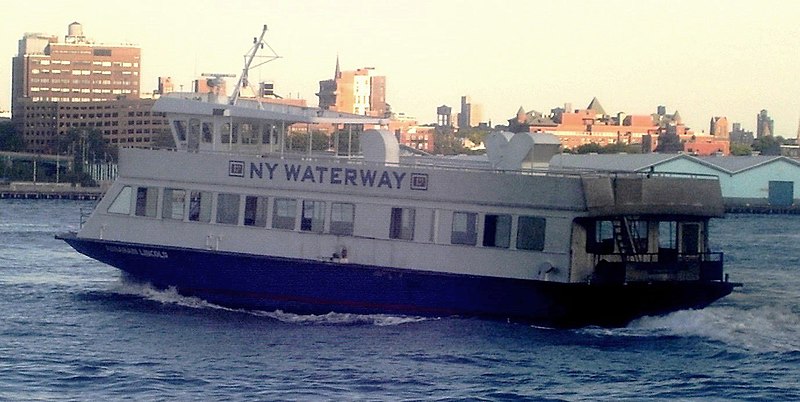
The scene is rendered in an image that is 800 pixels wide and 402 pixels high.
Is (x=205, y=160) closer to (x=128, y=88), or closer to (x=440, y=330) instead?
(x=440, y=330)

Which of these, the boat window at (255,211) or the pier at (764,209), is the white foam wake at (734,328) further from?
the pier at (764,209)

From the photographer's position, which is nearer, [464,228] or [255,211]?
[464,228]

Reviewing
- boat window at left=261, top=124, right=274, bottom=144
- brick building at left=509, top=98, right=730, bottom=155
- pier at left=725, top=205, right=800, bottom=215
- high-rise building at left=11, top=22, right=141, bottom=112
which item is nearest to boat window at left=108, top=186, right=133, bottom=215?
boat window at left=261, top=124, right=274, bottom=144

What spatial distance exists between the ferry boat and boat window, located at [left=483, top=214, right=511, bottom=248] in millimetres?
24

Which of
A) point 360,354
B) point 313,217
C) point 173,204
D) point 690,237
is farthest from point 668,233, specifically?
point 173,204

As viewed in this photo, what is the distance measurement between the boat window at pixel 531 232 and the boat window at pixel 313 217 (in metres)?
3.61

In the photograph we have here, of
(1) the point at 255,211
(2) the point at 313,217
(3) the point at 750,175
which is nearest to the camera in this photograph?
(2) the point at 313,217

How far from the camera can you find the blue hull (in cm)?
2383

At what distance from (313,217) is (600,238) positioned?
16.8 feet

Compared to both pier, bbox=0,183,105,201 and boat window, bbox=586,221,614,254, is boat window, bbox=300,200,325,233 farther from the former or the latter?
pier, bbox=0,183,105,201

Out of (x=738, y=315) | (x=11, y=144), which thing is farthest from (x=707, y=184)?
(x=11, y=144)

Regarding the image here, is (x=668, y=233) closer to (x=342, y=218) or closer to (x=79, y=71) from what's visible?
(x=342, y=218)

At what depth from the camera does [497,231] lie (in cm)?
2445

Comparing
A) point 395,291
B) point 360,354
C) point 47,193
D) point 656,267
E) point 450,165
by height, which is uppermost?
point 450,165
